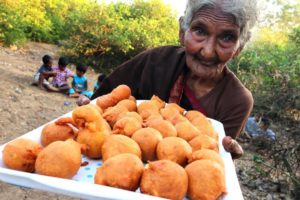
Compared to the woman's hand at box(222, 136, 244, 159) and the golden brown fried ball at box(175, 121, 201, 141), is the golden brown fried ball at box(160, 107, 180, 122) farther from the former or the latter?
the woman's hand at box(222, 136, 244, 159)

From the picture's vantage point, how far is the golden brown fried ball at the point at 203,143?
4.89ft

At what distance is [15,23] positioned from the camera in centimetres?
1012

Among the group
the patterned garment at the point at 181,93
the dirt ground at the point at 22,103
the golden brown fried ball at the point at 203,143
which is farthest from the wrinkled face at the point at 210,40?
the dirt ground at the point at 22,103

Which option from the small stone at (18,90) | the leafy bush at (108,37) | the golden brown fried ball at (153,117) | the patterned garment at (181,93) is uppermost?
the golden brown fried ball at (153,117)

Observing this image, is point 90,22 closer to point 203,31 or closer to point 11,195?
point 11,195

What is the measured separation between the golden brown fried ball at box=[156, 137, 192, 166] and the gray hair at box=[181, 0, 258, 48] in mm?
866

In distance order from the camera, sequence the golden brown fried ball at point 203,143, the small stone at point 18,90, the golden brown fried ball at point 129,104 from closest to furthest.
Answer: the golden brown fried ball at point 203,143, the golden brown fried ball at point 129,104, the small stone at point 18,90

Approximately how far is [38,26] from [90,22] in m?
1.82

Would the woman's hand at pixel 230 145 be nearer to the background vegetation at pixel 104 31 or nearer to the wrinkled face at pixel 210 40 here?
the wrinkled face at pixel 210 40

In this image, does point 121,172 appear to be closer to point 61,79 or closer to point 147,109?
point 147,109

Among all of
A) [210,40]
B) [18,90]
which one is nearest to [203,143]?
[210,40]

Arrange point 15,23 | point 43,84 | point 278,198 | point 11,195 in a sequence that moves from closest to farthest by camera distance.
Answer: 1. point 11,195
2. point 278,198
3. point 43,84
4. point 15,23

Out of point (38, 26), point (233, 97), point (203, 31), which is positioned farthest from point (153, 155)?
point (38, 26)

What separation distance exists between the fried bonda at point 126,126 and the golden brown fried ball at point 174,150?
0.14 meters
